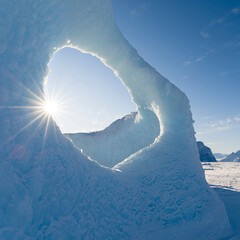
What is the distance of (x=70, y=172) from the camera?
3.35 meters

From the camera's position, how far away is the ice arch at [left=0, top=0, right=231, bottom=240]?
2.74 metres

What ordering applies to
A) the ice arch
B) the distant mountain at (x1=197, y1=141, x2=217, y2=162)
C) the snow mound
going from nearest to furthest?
the ice arch < the snow mound < the distant mountain at (x1=197, y1=141, x2=217, y2=162)

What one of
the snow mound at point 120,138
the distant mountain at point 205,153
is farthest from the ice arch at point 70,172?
the distant mountain at point 205,153

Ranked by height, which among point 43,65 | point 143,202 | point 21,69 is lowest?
point 143,202

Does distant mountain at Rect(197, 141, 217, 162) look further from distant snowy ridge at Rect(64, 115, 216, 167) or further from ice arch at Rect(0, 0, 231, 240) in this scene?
ice arch at Rect(0, 0, 231, 240)

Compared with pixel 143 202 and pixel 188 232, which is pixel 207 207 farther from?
pixel 143 202

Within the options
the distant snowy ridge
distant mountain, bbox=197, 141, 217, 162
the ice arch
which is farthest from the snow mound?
distant mountain, bbox=197, 141, 217, 162

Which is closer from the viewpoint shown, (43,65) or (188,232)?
(43,65)

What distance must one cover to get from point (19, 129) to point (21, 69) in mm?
1099

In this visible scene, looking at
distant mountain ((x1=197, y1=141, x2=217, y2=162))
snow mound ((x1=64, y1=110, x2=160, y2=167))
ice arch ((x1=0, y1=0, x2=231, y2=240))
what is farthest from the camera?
distant mountain ((x1=197, y1=141, x2=217, y2=162))

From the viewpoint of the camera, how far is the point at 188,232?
4230 millimetres

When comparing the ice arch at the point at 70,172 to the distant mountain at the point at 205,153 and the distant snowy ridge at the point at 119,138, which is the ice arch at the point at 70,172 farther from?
the distant mountain at the point at 205,153

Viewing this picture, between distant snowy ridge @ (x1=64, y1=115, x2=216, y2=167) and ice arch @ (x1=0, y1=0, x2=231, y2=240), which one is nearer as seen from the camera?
ice arch @ (x1=0, y1=0, x2=231, y2=240)

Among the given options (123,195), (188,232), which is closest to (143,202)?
(123,195)
